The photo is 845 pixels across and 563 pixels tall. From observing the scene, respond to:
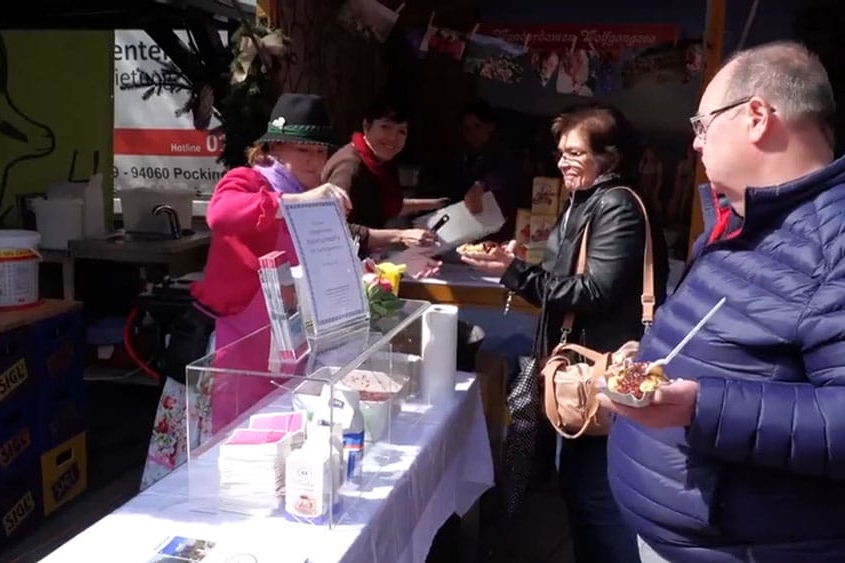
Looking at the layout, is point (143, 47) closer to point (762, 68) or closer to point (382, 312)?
point (382, 312)

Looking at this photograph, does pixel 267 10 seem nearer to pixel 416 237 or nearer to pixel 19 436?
pixel 416 237

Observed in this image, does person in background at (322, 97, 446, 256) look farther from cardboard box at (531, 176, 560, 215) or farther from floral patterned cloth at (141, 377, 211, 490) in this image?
floral patterned cloth at (141, 377, 211, 490)

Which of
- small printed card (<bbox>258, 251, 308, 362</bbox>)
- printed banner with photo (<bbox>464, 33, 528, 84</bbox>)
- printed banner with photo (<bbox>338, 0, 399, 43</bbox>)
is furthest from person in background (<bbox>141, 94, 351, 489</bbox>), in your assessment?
printed banner with photo (<bbox>464, 33, 528, 84</bbox>)

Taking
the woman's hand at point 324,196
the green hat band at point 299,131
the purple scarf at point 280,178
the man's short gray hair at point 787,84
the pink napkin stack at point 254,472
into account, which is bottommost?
the pink napkin stack at point 254,472

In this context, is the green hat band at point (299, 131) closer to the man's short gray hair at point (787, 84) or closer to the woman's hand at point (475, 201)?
the woman's hand at point (475, 201)

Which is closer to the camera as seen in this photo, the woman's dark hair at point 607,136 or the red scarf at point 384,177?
the woman's dark hair at point 607,136

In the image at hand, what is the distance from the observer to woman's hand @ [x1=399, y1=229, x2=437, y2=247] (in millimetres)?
3246

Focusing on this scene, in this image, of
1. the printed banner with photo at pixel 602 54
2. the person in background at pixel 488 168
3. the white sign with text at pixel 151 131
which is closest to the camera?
the person in background at pixel 488 168

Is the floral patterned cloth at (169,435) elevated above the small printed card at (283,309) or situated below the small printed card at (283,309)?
below

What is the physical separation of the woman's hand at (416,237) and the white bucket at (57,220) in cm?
256

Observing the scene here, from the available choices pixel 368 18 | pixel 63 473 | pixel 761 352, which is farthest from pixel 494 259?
pixel 368 18

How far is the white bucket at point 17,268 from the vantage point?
11.3 ft

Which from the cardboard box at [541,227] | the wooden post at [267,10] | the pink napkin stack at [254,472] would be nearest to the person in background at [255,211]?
the pink napkin stack at [254,472]

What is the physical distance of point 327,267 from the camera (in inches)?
73.7
